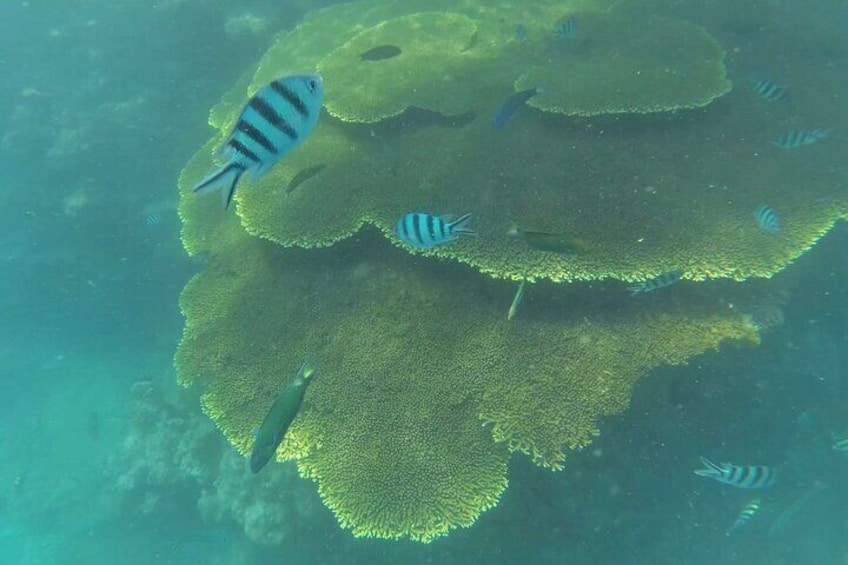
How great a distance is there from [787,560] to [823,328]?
360 centimetres

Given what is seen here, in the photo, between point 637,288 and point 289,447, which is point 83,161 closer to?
point 289,447

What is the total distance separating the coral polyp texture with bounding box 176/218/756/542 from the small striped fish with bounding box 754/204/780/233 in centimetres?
95

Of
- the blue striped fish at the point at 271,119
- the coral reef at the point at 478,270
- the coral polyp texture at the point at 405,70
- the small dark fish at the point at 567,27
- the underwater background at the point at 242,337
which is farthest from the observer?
the small dark fish at the point at 567,27

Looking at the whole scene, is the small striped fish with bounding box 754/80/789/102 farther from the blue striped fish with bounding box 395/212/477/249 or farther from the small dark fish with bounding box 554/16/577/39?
the blue striped fish with bounding box 395/212/477/249

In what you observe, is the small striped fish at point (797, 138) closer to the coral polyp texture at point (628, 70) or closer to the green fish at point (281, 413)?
the coral polyp texture at point (628, 70)

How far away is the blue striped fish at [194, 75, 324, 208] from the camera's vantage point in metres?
1.74

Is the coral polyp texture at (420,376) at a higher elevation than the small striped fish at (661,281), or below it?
below

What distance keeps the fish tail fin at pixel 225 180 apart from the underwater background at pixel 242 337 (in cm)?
331

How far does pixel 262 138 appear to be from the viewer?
69.7 inches

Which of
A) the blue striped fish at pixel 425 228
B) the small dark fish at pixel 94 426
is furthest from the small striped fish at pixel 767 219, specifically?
the small dark fish at pixel 94 426

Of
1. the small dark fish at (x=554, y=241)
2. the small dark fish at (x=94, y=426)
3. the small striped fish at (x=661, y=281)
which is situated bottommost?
the small dark fish at (x=94, y=426)

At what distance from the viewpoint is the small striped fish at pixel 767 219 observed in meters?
4.72

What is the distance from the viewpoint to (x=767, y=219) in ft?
15.5

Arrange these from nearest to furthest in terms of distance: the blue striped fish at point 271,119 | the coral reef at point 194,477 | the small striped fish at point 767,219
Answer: the blue striped fish at point 271,119
the small striped fish at point 767,219
the coral reef at point 194,477
